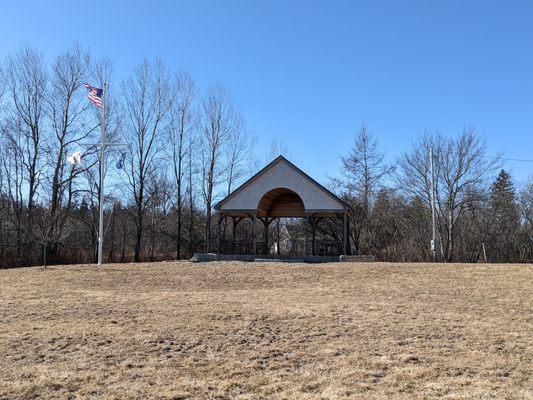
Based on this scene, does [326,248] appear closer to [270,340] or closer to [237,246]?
[237,246]

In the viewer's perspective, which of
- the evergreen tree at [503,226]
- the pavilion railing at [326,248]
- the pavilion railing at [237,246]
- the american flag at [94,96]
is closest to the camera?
the american flag at [94,96]

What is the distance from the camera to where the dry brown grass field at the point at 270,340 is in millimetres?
4895

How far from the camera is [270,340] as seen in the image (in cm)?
709

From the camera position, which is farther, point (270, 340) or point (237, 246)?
point (237, 246)

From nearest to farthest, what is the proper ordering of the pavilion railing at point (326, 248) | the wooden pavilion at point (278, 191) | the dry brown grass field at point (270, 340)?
the dry brown grass field at point (270, 340) < the wooden pavilion at point (278, 191) < the pavilion railing at point (326, 248)

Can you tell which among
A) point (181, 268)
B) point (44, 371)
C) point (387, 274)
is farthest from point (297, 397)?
point (181, 268)

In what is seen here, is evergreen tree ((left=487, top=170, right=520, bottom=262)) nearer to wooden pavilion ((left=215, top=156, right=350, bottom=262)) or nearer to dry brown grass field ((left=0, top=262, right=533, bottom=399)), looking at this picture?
wooden pavilion ((left=215, top=156, right=350, bottom=262))

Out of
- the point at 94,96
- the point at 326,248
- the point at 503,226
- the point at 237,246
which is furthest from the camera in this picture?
the point at 503,226

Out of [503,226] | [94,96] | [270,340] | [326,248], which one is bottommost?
[270,340]

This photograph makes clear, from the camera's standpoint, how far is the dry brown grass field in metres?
4.89

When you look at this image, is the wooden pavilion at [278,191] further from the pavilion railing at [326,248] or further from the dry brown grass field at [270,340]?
the dry brown grass field at [270,340]

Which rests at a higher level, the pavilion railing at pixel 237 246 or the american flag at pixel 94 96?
the american flag at pixel 94 96

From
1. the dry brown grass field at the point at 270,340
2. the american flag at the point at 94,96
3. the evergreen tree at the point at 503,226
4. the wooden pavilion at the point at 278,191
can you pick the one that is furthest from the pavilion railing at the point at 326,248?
the evergreen tree at the point at 503,226

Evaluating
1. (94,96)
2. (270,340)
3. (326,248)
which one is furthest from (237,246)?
(270,340)
